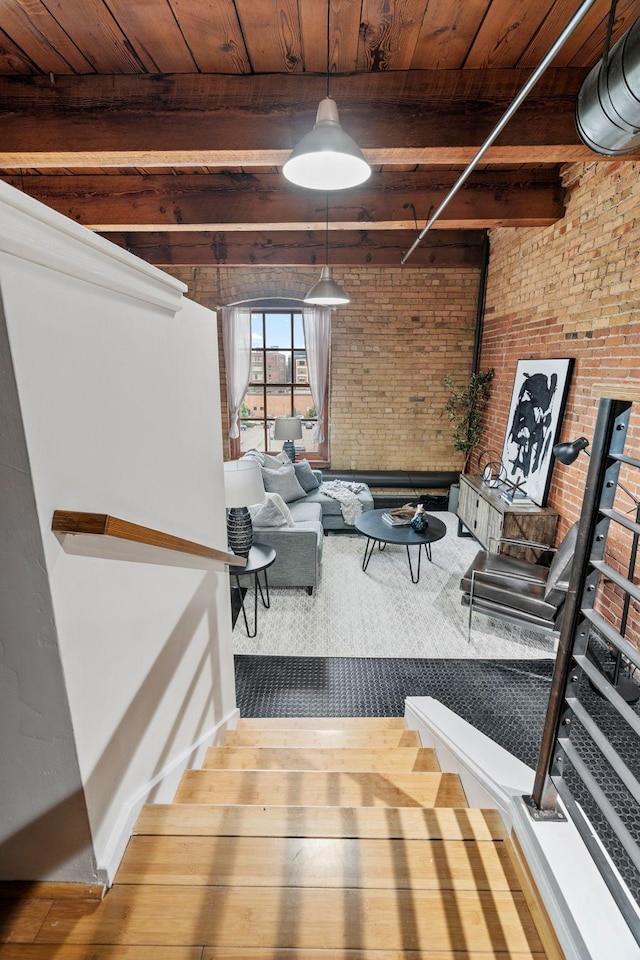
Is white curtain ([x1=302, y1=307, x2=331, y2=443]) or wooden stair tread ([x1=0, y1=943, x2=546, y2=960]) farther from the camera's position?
white curtain ([x1=302, y1=307, x2=331, y2=443])

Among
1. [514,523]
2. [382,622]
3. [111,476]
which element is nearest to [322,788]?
[111,476]

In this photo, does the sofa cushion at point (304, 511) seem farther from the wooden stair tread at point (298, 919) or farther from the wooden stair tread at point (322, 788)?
the wooden stair tread at point (298, 919)

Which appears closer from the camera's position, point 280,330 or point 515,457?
point 515,457

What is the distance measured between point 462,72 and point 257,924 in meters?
3.53

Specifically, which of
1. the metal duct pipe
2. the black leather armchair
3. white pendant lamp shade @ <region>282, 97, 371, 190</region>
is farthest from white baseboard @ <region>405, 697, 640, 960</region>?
the metal duct pipe

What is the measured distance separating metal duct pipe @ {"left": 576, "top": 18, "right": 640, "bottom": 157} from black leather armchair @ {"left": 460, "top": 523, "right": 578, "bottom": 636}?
2.18 metres

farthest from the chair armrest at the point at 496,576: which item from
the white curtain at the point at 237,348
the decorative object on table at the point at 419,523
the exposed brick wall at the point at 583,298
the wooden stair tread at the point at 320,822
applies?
the white curtain at the point at 237,348

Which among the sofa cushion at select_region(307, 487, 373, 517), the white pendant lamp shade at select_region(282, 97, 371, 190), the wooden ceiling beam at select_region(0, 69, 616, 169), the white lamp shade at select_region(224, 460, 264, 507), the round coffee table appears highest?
the wooden ceiling beam at select_region(0, 69, 616, 169)

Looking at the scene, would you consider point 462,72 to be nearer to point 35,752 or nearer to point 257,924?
point 35,752

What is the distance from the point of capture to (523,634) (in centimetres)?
344

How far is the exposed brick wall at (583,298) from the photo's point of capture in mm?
2982

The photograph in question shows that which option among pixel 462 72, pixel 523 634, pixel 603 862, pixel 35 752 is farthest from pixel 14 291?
pixel 523 634

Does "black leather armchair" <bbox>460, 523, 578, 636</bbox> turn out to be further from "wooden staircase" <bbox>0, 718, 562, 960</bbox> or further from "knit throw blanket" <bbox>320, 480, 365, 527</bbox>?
"wooden staircase" <bbox>0, 718, 562, 960</bbox>

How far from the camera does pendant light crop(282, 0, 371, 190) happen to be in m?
1.64
